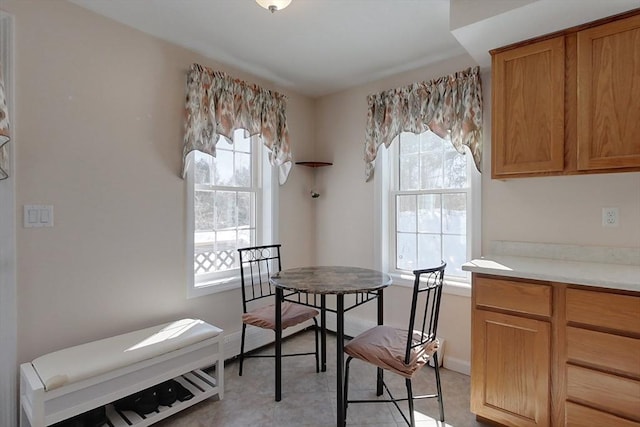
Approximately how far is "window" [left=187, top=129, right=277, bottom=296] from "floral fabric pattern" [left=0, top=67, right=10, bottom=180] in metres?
1.04

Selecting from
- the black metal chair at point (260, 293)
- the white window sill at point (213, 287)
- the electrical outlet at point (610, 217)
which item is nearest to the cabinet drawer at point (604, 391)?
the electrical outlet at point (610, 217)

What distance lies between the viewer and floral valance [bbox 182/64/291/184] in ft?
8.30

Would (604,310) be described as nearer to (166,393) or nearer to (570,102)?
(570,102)

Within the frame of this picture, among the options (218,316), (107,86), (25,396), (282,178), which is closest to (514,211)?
(282,178)

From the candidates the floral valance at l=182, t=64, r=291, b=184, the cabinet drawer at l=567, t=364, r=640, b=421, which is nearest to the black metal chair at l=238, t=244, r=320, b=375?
the floral valance at l=182, t=64, r=291, b=184

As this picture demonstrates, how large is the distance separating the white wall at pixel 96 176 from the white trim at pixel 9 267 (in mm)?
29

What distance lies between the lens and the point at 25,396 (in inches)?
66.9

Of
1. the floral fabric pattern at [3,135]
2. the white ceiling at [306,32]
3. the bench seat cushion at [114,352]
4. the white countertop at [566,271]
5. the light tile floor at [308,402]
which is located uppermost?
the white ceiling at [306,32]

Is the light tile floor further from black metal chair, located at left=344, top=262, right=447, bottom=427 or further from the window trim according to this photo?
the window trim

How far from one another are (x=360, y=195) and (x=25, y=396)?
2715 millimetres

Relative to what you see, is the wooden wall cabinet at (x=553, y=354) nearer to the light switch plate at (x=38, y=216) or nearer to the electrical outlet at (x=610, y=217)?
the electrical outlet at (x=610, y=217)

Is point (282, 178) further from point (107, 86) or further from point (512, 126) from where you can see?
point (512, 126)

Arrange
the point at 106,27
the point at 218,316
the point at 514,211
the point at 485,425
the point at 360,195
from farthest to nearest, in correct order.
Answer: the point at 360,195
the point at 218,316
the point at 514,211
the point at 106,27
the point at 485,425

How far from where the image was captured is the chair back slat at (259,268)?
3014 millimetres
